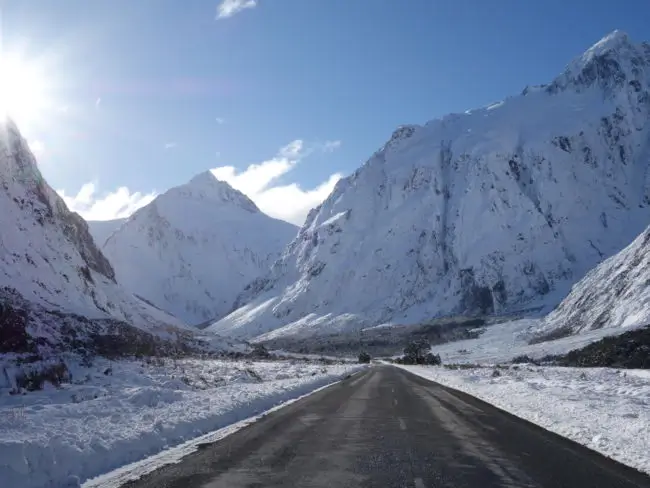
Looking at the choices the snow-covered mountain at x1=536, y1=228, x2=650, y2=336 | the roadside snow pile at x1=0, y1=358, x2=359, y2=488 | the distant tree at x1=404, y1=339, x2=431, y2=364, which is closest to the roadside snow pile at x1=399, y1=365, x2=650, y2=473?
the roadside snow pile at x1=0, y1=358, x2=359, y2=488

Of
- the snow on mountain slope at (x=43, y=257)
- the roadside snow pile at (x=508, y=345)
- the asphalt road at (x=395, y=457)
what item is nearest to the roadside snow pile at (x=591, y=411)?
the asphalt road at (x=395, y=457)

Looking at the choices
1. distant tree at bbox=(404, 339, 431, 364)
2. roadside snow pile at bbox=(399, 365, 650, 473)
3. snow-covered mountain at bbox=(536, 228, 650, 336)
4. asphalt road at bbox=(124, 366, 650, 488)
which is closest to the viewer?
asphalt road at bbox=(124, 366, 650, 488)

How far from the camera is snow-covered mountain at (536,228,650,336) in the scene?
89.1 meters

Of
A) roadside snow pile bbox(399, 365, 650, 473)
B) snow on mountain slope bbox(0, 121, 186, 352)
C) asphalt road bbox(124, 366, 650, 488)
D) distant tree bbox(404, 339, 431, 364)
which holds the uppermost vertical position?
snow on mountain slope bbox(0, 121, 186, 352)

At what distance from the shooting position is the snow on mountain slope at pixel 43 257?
244 ft

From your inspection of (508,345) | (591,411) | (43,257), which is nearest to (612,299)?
(508,345)

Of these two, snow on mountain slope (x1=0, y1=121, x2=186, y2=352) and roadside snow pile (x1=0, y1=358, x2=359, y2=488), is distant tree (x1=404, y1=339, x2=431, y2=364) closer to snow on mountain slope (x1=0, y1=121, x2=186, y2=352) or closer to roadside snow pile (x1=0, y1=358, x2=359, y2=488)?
snow on mountain slope (x1=0, y1=121, x2=186, y2=352)

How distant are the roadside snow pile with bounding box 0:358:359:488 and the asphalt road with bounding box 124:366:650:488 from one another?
1.15 metres

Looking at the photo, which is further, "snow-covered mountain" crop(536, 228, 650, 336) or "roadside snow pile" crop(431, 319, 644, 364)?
"snow-covered mountain" crop(536, 228, 650, 336)

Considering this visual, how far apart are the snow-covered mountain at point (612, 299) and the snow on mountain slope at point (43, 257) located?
74.6 meters

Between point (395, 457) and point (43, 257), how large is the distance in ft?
294

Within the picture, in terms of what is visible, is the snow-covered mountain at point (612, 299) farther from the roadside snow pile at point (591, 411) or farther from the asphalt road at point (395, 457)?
the asphalt road at point (395, 457)

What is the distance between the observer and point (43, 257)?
8769cm

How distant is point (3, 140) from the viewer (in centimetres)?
9825
